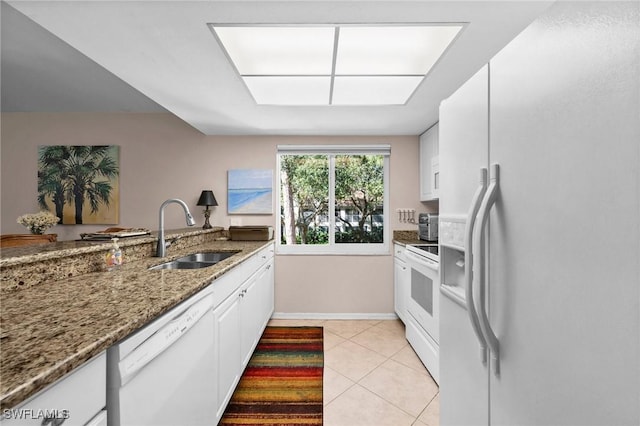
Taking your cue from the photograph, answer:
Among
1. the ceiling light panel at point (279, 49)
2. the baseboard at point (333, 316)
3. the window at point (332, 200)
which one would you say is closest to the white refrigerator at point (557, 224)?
the ceiling light panel at point (279, 49)

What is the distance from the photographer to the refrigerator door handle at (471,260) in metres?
0.88

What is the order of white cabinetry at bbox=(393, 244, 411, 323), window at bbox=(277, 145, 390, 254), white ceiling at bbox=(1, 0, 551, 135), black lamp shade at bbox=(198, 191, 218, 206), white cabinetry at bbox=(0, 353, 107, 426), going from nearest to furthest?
white cabinetry at bbox=(0, 353, 107, 426) < white ceiling at bbox=(1, 0, 551, 135) < white cabinetry at bbox=(393, 244, 411, 323) < black lamp shade at bbox=(198, 191, 218, 206) < window at bbox=(277, 145, 390, 254)

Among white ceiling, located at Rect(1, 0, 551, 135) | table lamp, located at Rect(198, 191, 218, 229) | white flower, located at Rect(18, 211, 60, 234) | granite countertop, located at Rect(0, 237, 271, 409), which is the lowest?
granite countertop, located at Rect(0, 237, 271, 409)

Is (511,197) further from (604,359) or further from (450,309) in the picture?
(450,309)

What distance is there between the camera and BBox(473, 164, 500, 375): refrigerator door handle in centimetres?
85

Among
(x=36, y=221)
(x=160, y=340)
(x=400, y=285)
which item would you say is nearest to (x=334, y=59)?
(x=160, y=340)

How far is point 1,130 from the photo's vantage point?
3.55 m

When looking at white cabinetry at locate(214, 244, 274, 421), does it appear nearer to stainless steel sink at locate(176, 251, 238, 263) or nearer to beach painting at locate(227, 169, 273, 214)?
stainless steel sink at locate(176, 251, 238, 263)

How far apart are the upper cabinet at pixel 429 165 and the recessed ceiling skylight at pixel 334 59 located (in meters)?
0.81

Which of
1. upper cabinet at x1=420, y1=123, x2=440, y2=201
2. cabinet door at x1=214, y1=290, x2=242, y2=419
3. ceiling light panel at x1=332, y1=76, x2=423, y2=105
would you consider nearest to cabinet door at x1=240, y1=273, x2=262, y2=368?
cabinet door at x1=214, y1=290, x2=242, y2=419

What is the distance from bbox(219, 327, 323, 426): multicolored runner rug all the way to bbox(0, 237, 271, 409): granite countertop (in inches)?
39.2

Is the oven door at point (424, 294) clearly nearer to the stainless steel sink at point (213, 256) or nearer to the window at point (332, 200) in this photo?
the window at point (332, 200)

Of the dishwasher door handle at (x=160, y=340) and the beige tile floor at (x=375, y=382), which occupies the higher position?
the dishwasher door handle at (x=160, y=340)

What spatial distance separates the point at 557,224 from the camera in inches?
25.6
